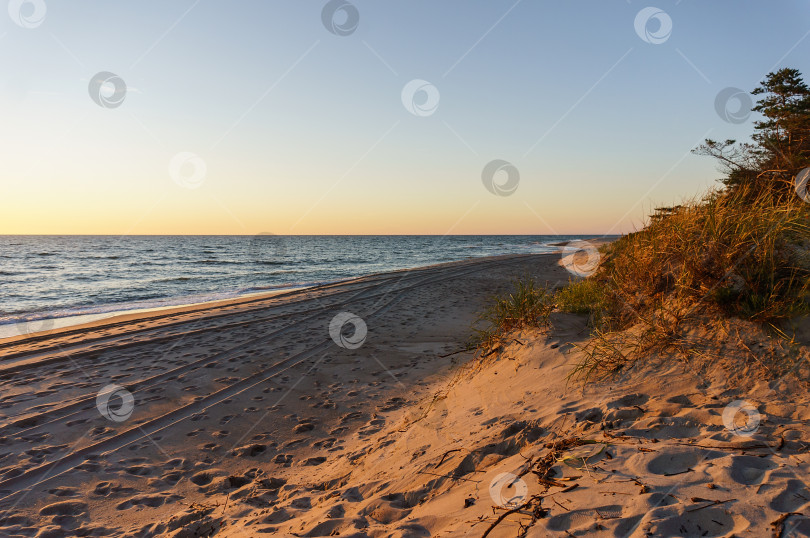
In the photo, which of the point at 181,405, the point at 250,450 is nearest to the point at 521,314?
the point at 250,450

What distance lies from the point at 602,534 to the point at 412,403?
3.73m

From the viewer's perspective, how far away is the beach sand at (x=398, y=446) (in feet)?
7.06

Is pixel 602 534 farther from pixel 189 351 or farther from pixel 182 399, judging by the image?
pixel 189 351

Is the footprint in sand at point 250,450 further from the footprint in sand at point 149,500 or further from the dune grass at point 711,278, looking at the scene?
the dune grass at point 711,278

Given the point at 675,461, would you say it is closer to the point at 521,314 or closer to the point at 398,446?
the point at 398,446

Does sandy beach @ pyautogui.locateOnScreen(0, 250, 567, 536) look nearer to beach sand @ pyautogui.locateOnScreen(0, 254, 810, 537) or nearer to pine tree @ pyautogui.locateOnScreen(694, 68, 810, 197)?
beach sand @ pyautogui.locateOnScreen(0, 254, 810, 537)

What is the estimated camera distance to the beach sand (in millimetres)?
2152

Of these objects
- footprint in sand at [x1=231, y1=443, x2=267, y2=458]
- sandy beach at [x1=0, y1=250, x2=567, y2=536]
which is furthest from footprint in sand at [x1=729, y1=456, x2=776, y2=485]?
footprint in sand at [x1=231, y1=443, x2=267, y2=458]

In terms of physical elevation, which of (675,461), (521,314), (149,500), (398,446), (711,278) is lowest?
(675,461)

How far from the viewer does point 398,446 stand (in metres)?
3.98

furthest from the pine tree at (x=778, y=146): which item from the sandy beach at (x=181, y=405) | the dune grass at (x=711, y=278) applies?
the sandy beach at (x=181, y=405)

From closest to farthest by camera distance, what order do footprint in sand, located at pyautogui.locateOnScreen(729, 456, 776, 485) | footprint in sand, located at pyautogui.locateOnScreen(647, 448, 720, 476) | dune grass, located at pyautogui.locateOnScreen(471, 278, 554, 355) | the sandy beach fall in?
footprint in sand, located at pyautogui.locateOnScreen(729, 456, 776, 485) < footprint in sand, located at pyautogui.locateOnScreen(647, 448, 720, 476) < the sandy beach < dune grass, located at pyautogui.locateOnScreen(471, 278, 554, 355)

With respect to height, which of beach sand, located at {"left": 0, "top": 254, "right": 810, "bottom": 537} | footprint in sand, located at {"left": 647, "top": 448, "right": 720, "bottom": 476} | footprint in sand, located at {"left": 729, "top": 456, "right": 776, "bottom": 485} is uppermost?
beach sand, located at {"left": 0, "top": 254, "right": 810, "bottom": 537}

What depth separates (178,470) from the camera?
13.1ft
